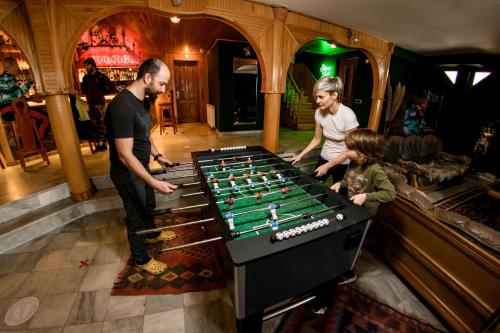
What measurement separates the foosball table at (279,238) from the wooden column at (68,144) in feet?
6.87

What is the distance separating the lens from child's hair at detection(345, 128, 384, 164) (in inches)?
67.0

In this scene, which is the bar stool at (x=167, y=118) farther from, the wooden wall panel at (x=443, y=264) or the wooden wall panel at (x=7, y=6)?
the wooden wall panel at (x=443, y=264)

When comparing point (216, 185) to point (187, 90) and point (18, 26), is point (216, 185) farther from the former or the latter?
point (187, 90)

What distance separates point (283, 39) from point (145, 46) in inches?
234

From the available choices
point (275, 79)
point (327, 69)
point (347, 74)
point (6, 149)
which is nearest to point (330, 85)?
point (275, 79)

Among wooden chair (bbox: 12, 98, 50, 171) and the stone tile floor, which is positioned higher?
wooden chair (bbox: 12, 98, 50, 171)

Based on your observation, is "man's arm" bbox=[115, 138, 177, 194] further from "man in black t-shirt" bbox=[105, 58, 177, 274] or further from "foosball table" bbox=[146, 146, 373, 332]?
"foosball table" bbox=[146, 146, 373, 332]

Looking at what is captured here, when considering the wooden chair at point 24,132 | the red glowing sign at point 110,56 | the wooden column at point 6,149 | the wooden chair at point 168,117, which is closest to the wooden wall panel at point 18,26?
the wooden chair at point 24,132

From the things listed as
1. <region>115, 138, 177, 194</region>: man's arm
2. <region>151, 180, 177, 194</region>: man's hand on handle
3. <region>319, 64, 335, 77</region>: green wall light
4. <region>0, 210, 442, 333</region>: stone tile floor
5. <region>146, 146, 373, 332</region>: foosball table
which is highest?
<region>319, 64, 335, 77</region>: green wall light

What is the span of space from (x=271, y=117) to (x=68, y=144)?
293 cm

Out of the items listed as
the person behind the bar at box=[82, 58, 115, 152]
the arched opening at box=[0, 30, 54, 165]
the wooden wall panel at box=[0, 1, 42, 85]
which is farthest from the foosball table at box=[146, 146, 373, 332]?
the arched opening at box=[0, 30, 54, 165]

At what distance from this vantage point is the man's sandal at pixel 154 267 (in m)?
2.21

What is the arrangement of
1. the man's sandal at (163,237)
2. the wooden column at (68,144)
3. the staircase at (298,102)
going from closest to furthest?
the man's sandal at (163,237) → the wooden column at (68,144) → the staircase at (298,102)

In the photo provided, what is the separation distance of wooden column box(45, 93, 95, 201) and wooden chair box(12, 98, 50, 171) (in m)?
1.55
